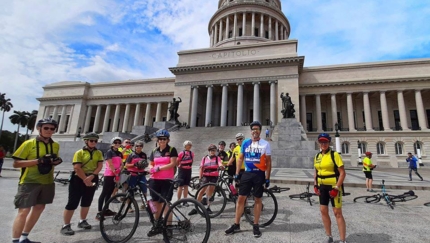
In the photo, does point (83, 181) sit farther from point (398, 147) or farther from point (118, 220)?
point (398, 147)

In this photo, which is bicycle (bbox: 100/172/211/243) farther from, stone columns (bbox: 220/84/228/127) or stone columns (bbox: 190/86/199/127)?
stone columns (bbox: 190/86/199/127)

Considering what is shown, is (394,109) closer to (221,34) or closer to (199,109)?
(199,109)

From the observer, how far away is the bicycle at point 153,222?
358 cm

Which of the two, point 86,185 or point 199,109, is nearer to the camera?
point 86,185

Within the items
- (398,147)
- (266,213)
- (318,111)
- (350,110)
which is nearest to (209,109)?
(318,111)

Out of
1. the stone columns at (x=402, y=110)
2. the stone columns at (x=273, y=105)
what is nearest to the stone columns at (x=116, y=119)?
the stone columns at (x=273, y=105)

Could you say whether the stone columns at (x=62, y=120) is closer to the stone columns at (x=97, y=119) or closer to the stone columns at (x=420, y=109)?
the stone columns at (x=97, y=119)

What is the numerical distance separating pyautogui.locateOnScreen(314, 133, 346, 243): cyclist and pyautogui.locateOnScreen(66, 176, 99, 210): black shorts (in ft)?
14.1

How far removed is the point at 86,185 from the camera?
416 cm

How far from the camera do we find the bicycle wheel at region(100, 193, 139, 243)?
12.5 ft

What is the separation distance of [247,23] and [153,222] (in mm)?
54374

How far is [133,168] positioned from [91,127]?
176 feet

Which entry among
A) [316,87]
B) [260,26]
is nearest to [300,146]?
[316,87]

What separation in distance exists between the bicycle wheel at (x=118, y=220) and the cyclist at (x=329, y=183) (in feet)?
10.5
